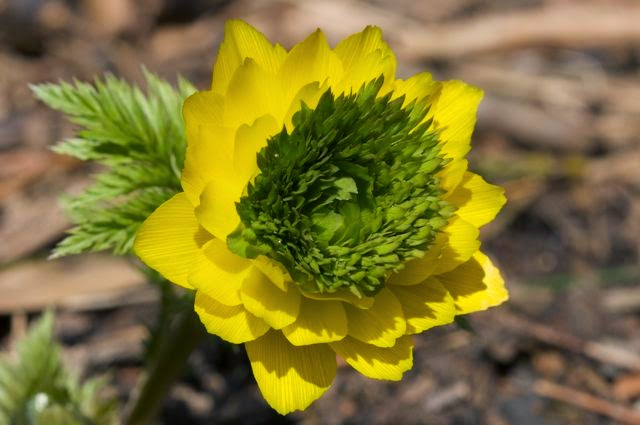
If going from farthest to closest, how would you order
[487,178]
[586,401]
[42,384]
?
[487,178], [586,401], [42,384]

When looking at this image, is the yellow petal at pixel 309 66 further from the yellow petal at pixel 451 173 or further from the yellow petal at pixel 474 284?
the yellow petal at pixel 474 284

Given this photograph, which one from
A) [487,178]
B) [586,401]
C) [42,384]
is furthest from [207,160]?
[487,178]

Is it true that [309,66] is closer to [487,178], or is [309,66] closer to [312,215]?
[312,215]

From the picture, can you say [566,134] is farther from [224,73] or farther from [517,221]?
[224,73]

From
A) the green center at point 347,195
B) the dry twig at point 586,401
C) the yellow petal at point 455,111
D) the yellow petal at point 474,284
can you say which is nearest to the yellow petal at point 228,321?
the green center at point 347,195

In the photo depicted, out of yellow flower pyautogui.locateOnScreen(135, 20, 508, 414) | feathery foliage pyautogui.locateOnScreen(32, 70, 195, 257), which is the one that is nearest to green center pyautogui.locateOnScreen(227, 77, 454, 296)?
yellow flower pyautogui.locateOnScreen(135, 20, 508, 414)

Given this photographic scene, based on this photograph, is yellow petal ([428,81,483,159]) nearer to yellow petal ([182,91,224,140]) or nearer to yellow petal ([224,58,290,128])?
yellow petal ([224,58,290,128])
